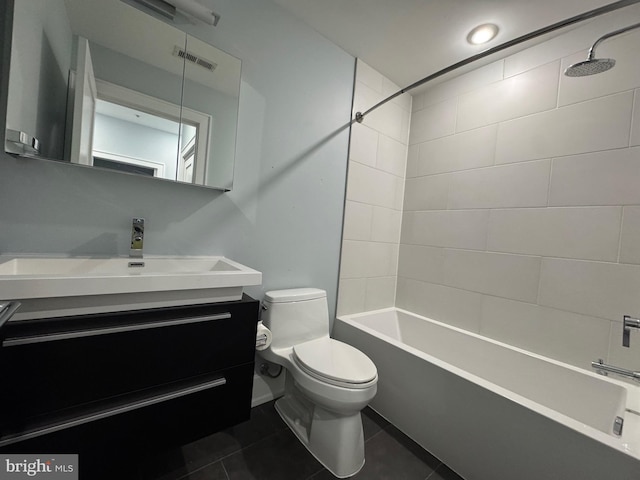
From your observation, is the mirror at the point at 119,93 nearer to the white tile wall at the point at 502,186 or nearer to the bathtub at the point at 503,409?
the bathtub at the point at 503,409

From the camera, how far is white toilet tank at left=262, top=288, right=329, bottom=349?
1.47 metres

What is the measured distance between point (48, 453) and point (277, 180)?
1.37 metres

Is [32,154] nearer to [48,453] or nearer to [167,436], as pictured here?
[48,453]

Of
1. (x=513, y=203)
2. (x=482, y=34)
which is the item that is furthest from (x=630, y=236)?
(x=482, y=34)

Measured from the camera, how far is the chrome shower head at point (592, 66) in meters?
0.94

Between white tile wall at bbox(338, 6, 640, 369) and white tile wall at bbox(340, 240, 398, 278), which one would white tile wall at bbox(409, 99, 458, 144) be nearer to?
white tile wall at bbox(338, 6, 640, 369)

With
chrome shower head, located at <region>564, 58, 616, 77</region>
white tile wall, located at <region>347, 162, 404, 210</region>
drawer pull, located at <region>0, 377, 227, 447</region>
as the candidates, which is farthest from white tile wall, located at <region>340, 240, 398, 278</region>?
chrome shower head, located at <region>564, 58, 616, 77</region>

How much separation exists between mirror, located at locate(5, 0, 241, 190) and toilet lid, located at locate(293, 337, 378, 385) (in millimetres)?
959

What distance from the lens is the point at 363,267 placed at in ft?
6.61

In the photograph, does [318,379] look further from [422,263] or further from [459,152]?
[459,152]

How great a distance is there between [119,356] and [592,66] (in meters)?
1.97

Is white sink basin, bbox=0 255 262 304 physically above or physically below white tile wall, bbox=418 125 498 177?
below

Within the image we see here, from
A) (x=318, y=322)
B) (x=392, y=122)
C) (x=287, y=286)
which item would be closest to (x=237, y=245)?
(x=287, y=286)

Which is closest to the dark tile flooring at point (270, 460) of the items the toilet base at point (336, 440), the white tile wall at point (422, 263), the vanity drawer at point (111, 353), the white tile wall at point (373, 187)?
the toilet base at point (336, 440)
